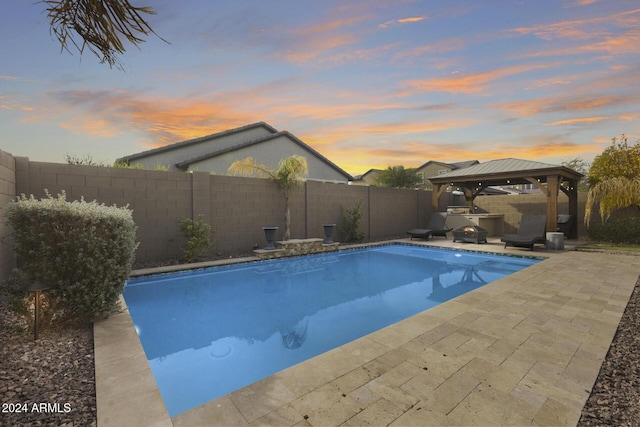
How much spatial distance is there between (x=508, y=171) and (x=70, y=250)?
45.5 ft

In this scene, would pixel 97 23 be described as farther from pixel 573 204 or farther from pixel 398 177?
pixel 398 177

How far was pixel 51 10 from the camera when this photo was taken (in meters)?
1.69

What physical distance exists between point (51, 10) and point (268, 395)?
283cm

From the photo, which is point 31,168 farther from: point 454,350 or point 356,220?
point 356,220

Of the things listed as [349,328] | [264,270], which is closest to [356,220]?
[264,270]

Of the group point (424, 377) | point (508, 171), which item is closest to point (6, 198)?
point (424, 377)

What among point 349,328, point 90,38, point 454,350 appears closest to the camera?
point 90,38

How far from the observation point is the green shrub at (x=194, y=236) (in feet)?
25.8

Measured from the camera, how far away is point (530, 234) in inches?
402

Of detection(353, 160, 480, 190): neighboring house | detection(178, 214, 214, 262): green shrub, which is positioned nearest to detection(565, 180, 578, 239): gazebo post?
detection(178, 214, 214, 262): green shrub

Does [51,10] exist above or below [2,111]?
below

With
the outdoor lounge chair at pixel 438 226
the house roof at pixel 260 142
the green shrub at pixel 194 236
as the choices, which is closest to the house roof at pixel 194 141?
the house roof at pixel 260 142

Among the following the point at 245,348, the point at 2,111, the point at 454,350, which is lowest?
the point at 245,348

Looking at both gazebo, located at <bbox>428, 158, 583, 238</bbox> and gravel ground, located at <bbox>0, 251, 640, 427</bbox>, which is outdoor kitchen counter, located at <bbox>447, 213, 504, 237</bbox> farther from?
gravel ground, located at <bbox>0, 251, 640, 427</bbox>
